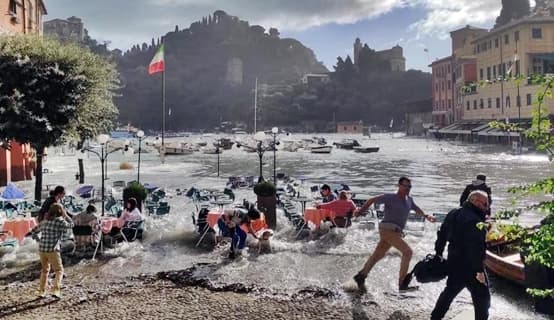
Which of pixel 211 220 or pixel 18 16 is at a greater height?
pixel 18 16

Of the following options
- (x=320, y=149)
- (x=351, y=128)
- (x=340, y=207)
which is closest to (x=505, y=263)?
(x=340, y=207)

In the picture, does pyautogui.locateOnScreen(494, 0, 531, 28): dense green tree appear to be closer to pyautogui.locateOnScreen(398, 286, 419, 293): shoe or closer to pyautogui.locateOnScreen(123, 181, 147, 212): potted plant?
pyautogui.locateOnScreen(123, 181, 147, 212): potted plant

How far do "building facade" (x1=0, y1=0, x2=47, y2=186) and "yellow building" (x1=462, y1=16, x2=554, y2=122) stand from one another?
49862 mm

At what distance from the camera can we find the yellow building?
203ft

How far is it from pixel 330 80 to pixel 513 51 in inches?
4659

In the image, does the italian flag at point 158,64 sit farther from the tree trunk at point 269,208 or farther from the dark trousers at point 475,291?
the dark trousers at point 475,291

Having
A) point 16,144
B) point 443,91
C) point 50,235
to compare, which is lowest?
point 50,235

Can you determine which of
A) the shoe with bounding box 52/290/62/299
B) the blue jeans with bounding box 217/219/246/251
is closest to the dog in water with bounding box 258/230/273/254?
the blue jeans with bounding box 217/219/246/251

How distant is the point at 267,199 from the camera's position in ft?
41.3

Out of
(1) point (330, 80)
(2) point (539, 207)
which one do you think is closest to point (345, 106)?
(1) point (330, 80)

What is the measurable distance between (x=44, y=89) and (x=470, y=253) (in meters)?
13.7

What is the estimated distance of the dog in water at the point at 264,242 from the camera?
10.6 metres

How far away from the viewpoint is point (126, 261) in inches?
396

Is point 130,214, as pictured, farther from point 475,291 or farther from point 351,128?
point 351,128
